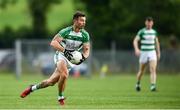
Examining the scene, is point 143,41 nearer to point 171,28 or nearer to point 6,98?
point 6,98

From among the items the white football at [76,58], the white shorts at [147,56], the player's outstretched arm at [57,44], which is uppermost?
the player's outstretched arm at [57,44]

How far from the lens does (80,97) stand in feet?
72.6

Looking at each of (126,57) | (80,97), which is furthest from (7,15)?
(80,97)

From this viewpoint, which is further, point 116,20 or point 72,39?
point 116,20

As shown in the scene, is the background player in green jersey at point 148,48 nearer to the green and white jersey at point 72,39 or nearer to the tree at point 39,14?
the green and white jersey at point 72,39

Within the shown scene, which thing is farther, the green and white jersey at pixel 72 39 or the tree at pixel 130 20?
the tree at pixel 130 20

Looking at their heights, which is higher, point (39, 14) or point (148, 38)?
point (39, 14)

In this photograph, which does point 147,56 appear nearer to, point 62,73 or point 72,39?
point 72,39

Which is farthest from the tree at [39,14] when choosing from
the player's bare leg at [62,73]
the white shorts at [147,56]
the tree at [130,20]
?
the player's bare leg at [62,73]

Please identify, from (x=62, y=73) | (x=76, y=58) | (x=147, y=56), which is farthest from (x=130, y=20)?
(x=62, y=73)

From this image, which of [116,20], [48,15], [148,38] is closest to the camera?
[148,38]

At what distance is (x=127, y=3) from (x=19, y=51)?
1567cm

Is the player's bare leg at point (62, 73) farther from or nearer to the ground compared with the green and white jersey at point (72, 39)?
nearer to the ground

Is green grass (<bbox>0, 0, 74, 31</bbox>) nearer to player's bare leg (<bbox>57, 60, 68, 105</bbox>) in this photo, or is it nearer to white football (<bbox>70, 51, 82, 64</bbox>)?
white football (<bbox>70, 51, 82, 64</bbox>)
